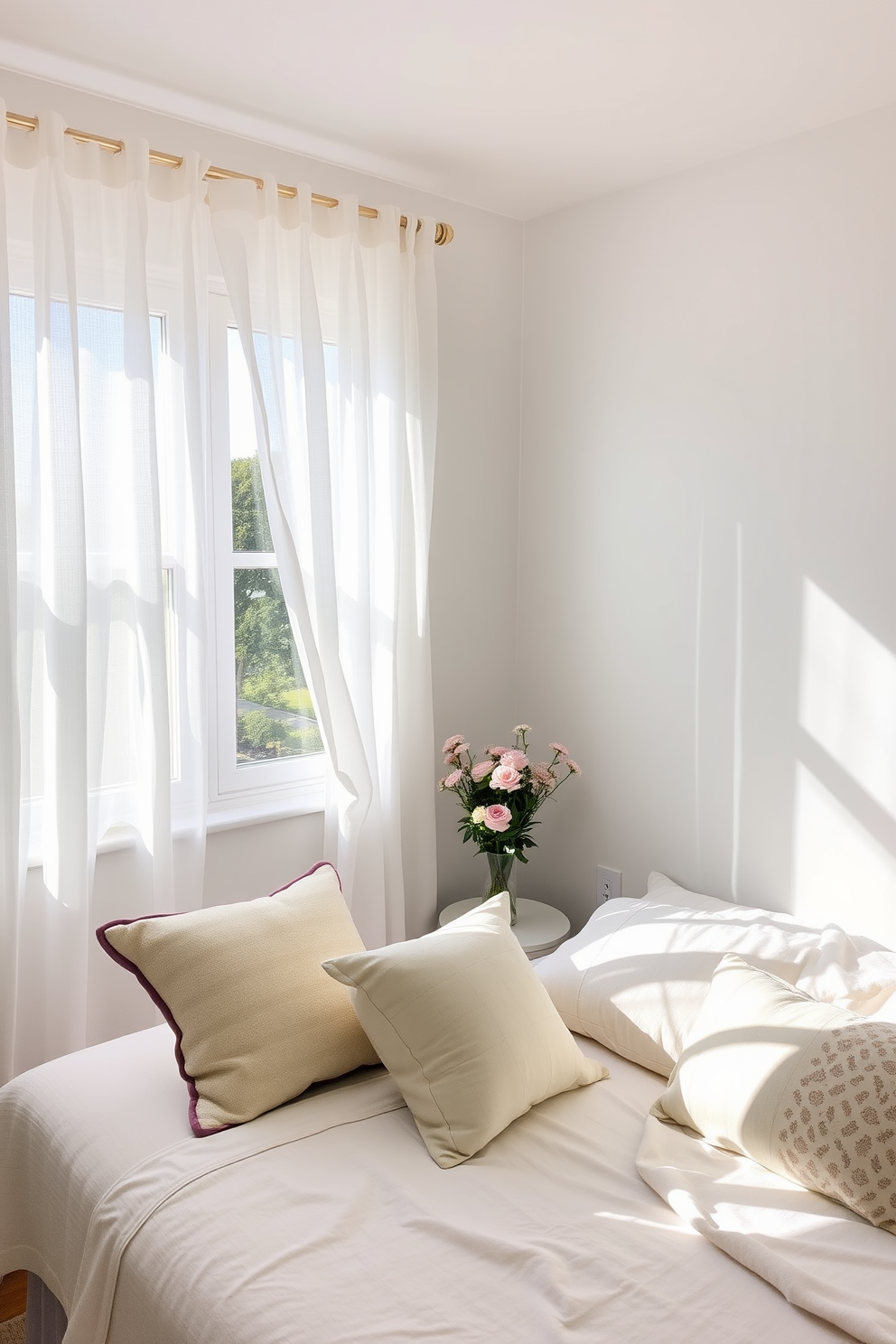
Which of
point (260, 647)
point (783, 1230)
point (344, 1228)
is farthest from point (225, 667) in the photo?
point (783, 1230)

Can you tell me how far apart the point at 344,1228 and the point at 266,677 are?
147 centimetres

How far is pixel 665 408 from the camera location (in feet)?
9.00

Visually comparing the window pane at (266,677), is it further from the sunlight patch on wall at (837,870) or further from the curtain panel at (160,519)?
the sunlight patch on wall at (837,870)

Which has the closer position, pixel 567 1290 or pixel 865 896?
pixel 567 1290

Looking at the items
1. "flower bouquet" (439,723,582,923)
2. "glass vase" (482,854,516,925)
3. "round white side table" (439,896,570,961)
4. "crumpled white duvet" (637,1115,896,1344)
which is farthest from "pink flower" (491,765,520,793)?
"crumpled white duvet" (637,1115,896,1344)

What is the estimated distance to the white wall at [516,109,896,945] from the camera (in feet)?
7.64

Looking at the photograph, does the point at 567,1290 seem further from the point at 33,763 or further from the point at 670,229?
the point at 670,229

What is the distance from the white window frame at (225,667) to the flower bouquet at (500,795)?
40 centimetres

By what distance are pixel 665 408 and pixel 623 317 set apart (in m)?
0.31

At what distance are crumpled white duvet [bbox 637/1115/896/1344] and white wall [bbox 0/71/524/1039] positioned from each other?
126 centimetres

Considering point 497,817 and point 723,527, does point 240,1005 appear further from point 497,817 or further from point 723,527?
point 723,527

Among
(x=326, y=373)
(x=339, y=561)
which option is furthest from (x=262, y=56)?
(x=339, y=561)

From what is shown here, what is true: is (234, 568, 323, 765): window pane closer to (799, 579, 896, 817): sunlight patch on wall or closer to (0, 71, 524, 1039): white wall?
(0, 71, 524, 1039): white wall

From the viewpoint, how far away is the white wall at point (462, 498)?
2678 millimetres
